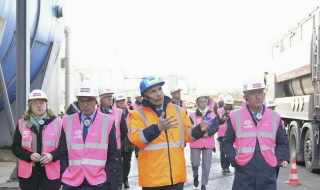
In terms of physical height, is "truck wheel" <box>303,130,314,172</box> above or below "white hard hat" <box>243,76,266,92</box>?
below

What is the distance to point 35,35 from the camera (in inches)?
376

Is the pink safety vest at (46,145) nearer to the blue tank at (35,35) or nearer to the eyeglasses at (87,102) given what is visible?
the eyeglasses at (87,102)

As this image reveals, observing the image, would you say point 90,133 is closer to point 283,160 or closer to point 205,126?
point 205,126

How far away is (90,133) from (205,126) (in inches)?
42.1

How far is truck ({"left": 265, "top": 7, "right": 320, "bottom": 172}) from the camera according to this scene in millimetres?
9539

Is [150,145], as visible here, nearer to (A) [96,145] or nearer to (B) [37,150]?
(A) [96,145]

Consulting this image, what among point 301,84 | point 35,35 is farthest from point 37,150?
point 301,84

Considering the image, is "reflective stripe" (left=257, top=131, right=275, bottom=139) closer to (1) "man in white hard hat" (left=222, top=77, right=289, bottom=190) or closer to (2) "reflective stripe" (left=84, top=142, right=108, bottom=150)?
(1) "man in white hard hat" (left=222, top=77, right=289, bottom=190)

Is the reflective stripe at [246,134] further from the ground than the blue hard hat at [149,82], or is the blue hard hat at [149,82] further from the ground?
the blue hard hat at [149,82]

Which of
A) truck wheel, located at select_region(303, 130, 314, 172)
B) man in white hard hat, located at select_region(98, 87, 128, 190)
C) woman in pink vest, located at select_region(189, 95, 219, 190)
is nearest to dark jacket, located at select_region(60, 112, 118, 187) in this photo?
man in white hard hat, located at select_region(98, 87, 128, 190)

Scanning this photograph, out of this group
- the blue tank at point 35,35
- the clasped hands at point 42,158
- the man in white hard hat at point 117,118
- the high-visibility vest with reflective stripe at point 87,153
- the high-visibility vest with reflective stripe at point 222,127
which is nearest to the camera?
the high-visibility vest with reflective stripe at point 87,153

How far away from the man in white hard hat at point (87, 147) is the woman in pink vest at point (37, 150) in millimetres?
698

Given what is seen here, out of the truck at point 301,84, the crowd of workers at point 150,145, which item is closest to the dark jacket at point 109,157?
the crowd of workers at point 150,145

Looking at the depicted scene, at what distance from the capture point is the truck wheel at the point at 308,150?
32.0 feet
